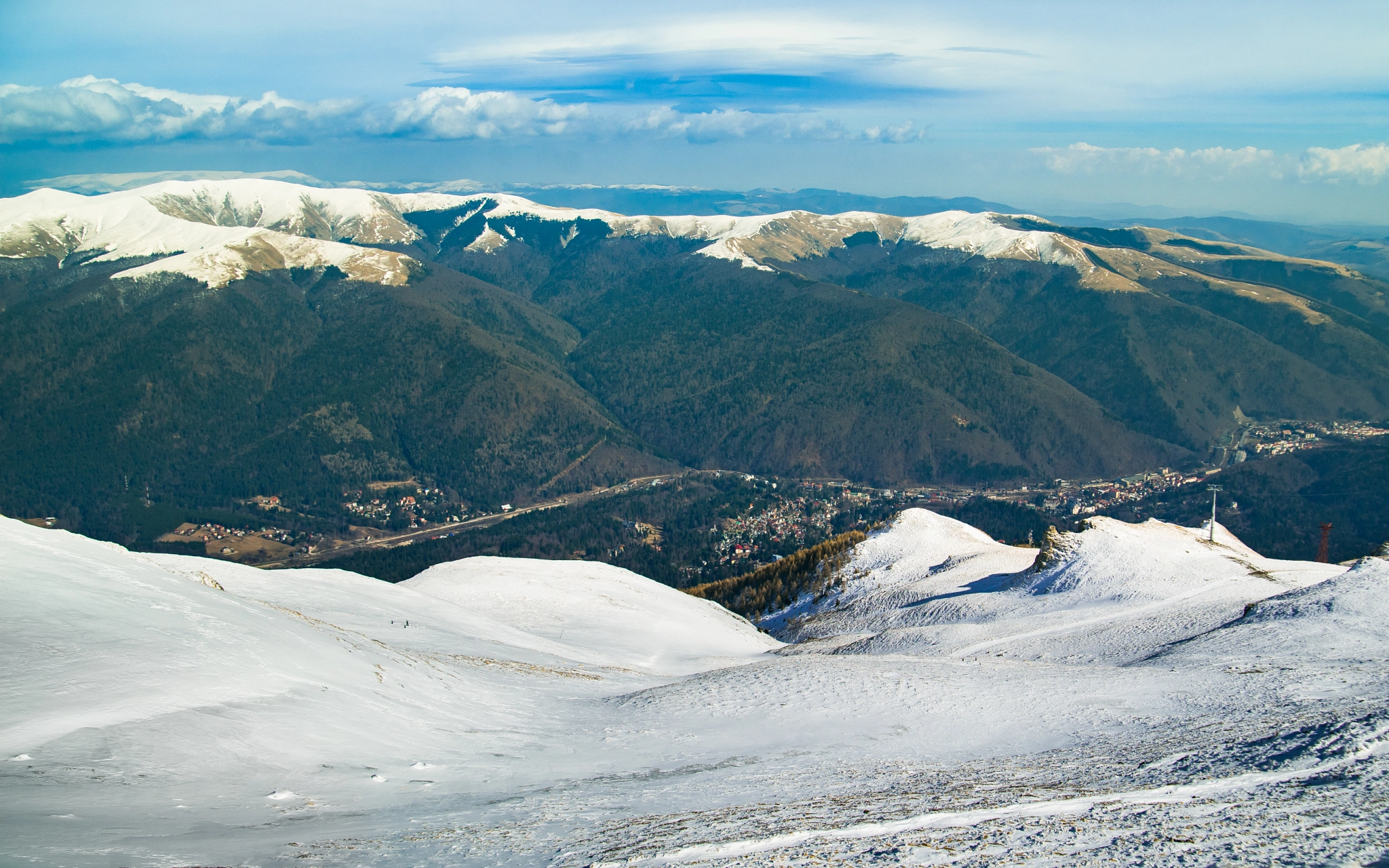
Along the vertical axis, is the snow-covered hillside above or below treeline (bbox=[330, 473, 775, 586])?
above

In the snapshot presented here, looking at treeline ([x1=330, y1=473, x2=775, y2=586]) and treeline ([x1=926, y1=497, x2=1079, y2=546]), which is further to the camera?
treeline ([x1=926, y1=497, x2=1079, y2=546])

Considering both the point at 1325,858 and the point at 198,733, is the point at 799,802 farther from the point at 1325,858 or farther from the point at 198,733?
the point at 198,733

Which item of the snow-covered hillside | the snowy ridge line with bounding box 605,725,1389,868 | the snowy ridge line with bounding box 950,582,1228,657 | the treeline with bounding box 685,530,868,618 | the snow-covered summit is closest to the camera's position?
the snowy ridge line with bounding box 605,725,1389,868

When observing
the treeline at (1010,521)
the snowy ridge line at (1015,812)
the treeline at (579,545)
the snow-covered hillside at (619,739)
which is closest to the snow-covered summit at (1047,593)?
the snow-covered hillside at (619,739)

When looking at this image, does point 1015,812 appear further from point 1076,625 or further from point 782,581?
point 782,581

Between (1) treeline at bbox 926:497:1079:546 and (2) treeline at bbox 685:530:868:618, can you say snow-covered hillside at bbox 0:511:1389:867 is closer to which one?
(2) treeline at bbox 685:530:868:618

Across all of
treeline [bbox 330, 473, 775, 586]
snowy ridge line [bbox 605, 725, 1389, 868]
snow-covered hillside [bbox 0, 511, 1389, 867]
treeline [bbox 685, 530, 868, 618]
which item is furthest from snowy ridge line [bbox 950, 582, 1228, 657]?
treeline [bbox 330, 473, 775, 586]
